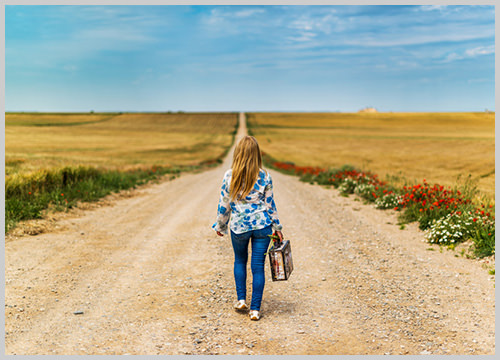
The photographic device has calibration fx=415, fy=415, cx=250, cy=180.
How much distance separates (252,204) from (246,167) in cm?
46

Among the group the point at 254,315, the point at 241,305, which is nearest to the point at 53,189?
the point at 241,305

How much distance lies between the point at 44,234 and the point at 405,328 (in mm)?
7794

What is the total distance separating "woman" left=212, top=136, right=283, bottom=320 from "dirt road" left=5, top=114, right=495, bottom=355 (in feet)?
2.36

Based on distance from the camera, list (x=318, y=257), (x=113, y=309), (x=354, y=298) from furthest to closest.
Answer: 1. (x=318, y=257)
2. (x=354, y=298)
3. (x=113, y=309)

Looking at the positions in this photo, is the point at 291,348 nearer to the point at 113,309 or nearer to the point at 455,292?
the point at 113,309

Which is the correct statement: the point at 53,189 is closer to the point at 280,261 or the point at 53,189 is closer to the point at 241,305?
the point at 241,305

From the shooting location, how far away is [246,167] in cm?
491

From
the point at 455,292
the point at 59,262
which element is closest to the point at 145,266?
the point at 59,262

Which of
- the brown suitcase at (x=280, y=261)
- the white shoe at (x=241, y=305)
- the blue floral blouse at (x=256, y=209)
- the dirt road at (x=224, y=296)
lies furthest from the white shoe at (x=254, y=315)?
the blue floral blouse at (x=256, y=209)

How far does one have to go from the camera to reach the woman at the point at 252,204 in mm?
4918

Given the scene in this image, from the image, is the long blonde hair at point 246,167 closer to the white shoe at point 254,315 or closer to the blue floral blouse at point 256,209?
the blue floral blouse at point 256,209

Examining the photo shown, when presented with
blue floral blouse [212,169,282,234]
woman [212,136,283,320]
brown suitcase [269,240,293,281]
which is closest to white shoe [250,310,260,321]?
woman [212,136,283,320]

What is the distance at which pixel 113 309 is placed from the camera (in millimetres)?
5332

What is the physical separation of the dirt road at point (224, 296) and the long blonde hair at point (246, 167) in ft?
5.36
